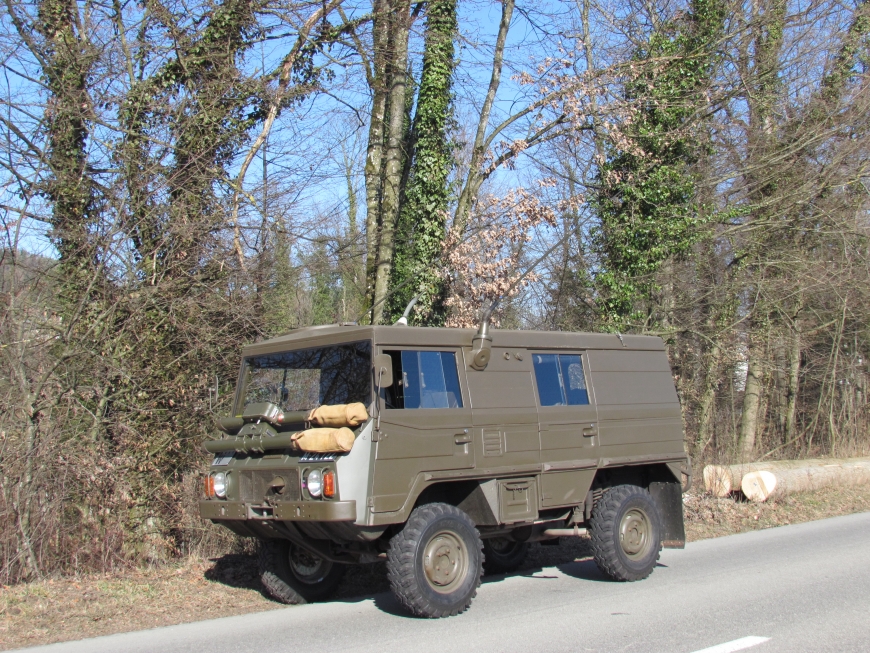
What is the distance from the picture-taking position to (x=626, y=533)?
8.75m

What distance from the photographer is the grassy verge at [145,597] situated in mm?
7102

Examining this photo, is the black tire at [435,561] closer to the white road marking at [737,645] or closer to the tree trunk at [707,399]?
the white road marking at [737,645]

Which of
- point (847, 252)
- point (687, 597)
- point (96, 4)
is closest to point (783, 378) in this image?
point (847, 252)

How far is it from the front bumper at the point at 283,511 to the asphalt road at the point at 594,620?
0.93 meters

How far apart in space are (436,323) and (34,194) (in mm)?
7519

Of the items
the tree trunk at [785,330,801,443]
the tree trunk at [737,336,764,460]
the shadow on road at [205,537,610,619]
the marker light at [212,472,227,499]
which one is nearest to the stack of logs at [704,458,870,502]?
the shadow on road at [205,537,610,619]

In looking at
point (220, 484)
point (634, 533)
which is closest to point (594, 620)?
point (634, 533)

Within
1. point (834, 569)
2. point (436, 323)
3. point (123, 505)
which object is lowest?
point (834, 569)

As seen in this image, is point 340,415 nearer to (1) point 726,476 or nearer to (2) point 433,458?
(2) point 433,458

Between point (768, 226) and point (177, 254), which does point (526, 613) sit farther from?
point (768, 226)

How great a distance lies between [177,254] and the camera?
35.4ft

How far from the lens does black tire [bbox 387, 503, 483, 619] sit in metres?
6.88

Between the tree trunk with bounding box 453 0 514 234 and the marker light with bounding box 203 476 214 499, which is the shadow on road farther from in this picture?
the tree trunk with bounding box 453 0 514 234

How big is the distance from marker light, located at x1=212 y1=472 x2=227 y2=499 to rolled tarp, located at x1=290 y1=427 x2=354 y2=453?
3.89 ft
